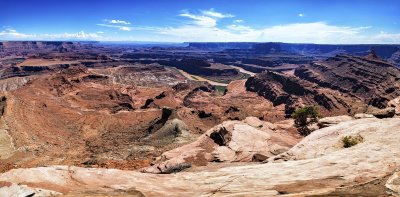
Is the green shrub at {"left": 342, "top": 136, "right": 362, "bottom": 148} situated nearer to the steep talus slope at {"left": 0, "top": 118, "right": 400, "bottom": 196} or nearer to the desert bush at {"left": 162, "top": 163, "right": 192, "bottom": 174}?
the steep talus slope at {"left": 0, "top": 118, "right": 400, "bottom": 196}

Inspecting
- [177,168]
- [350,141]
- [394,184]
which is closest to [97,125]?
[177,168]

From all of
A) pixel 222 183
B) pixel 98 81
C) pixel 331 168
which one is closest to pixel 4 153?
pixel 222 183

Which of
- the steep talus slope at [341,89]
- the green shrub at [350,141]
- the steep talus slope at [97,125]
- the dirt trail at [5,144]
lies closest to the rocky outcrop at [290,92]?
the steep talus slope at [341,89]

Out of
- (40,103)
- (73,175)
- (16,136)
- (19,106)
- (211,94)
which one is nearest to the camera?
(73,175)

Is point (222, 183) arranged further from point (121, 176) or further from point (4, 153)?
point (4, 153)

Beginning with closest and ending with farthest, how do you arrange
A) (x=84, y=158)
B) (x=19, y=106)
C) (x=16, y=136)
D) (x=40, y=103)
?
(x=84, y=158), (x=16, y=136), (x=19, y=106), (x=40, y=103)

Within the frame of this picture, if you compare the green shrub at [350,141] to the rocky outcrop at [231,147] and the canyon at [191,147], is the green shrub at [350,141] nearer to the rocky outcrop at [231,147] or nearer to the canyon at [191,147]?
the canyon at [191,147]
